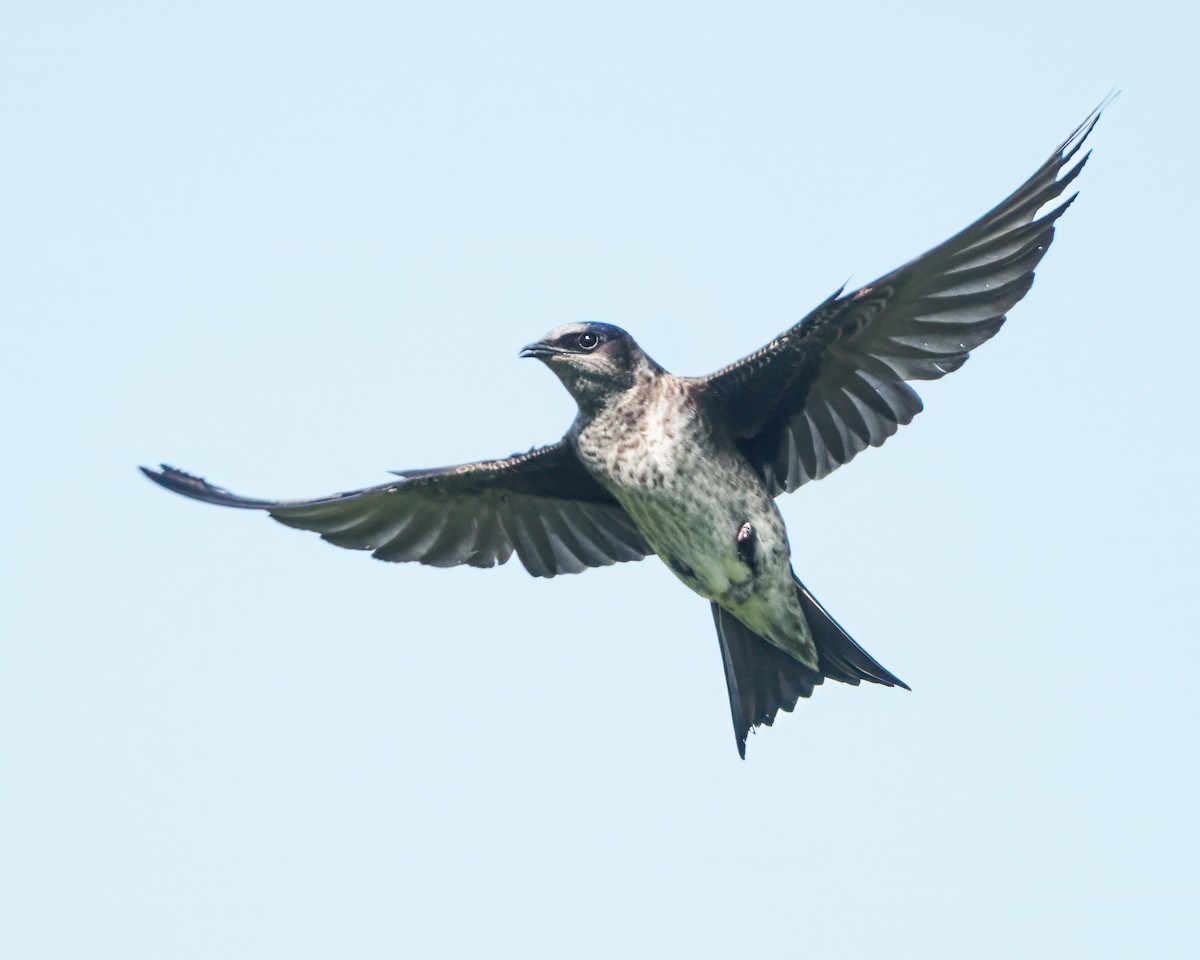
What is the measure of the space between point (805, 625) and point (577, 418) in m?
1.74

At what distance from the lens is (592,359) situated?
38.7 feet

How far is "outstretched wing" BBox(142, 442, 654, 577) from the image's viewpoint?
1266 cm

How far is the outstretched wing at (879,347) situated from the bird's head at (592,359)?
44 centimetres

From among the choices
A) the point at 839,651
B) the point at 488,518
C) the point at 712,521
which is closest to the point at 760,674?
the point at 839,651

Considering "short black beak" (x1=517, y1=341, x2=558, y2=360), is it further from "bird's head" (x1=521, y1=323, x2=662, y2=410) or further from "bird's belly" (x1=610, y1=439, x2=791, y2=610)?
"bird's belly" (x1=610, y1=439, x2=791, y2=610)

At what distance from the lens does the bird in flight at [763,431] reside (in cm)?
1114

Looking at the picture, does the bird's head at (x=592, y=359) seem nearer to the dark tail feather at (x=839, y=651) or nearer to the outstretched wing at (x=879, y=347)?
the outstretched wing at (x=879, y=347)

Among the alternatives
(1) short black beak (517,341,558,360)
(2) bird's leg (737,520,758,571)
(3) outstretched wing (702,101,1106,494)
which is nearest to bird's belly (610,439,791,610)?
(2) bird's leg (737,520,758,571)

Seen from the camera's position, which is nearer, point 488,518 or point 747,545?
point 747,545

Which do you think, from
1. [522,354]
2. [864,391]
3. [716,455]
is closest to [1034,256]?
[864,391]

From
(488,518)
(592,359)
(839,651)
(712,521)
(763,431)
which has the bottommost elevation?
(839,651)

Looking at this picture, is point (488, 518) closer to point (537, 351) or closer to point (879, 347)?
point (537, 351)

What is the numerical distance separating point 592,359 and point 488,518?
1.68 m

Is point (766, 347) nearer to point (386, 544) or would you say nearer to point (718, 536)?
point (718, 536)
